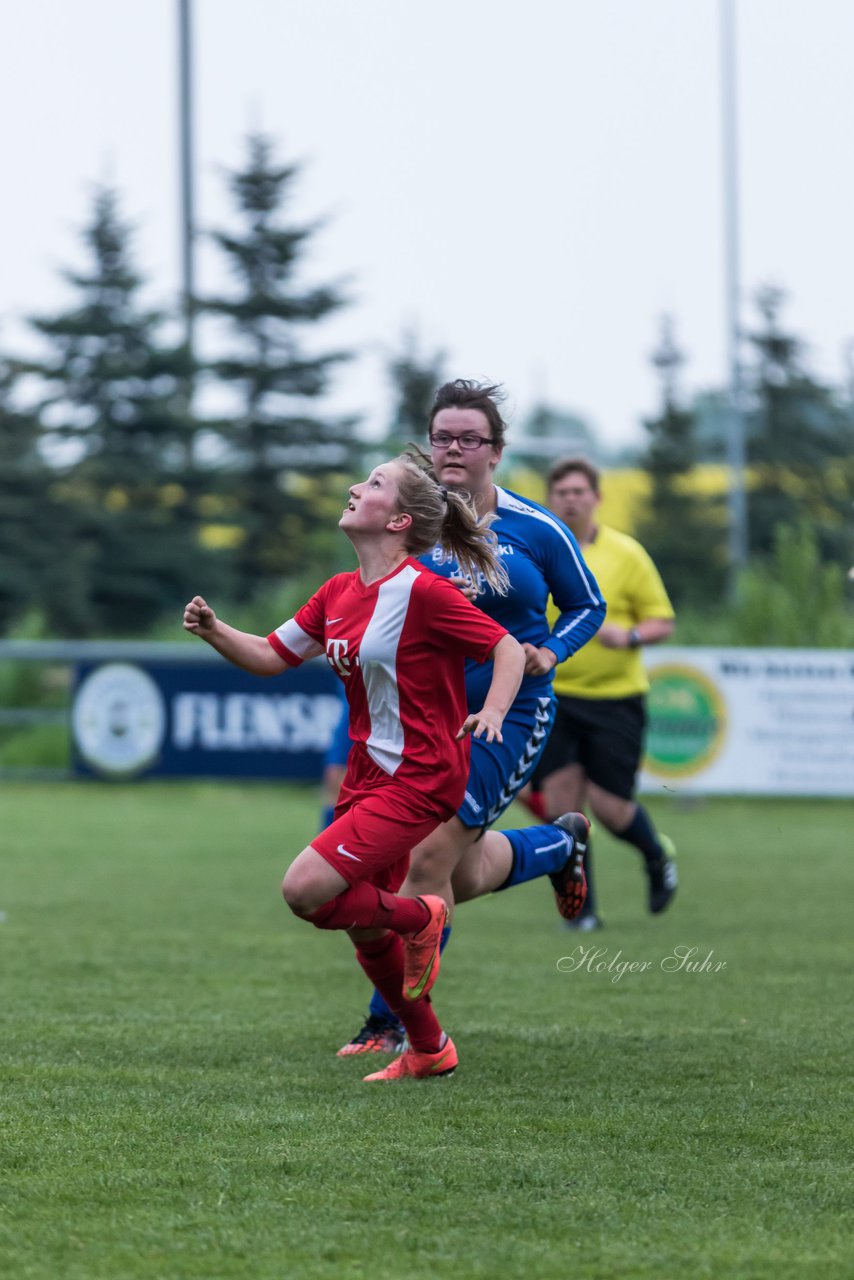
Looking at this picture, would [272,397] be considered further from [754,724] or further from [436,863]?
[436,863]

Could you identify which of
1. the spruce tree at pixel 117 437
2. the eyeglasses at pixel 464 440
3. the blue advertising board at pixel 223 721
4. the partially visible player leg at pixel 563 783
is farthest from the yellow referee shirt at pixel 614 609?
the spruce tree at pixel 117 437

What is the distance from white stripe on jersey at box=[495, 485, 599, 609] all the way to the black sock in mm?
2993

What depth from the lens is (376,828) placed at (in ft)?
15.5

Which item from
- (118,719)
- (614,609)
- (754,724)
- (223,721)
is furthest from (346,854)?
(118,719)

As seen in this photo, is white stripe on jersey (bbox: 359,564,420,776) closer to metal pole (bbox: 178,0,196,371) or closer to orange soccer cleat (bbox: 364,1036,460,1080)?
orange soccer cleat (bbox: 364,1036,460,1080)

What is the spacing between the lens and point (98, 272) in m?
33.6

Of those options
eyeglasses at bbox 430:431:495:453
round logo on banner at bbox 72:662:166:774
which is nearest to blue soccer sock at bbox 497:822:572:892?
eyeglasses at bbox 430:431:495:453

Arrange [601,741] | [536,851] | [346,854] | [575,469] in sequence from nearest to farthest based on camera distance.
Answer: [346,854] < [536,851] < [575,469] < [601,741]

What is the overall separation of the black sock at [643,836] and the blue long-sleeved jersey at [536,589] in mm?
2947

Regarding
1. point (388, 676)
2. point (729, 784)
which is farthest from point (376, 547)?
point (729, 784)

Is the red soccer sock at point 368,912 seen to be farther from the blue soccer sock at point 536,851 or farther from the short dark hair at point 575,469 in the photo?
the short dark hair at point 575,469

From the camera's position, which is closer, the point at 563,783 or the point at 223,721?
the point at 563,783

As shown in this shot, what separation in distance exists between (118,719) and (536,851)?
12279 mm

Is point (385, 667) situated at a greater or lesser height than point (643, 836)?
greater
